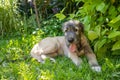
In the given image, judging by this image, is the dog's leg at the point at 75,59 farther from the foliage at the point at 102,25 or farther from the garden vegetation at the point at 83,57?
the foliage at the point at 102,25

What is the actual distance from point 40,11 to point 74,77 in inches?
197

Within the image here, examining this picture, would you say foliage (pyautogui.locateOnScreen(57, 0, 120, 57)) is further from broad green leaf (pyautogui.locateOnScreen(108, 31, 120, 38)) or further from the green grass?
the green grass

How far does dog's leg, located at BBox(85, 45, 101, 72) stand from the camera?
5.18 metres

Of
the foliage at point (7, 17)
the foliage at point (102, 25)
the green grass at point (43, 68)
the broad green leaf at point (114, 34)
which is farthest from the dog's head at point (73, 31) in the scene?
the foliage at point (7, 17)

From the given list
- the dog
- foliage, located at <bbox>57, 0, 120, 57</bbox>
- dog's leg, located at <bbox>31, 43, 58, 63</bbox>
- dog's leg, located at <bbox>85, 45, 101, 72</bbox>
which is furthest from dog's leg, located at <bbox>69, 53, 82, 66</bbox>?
dog's leg, located at <bbox>31, 43, 58, 63</bbox>

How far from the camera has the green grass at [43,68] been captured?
4801 mm

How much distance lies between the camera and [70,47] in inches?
232

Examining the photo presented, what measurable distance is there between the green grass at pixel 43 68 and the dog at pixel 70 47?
102 mm

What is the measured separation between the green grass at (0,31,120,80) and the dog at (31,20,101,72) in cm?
10

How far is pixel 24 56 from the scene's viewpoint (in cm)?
630

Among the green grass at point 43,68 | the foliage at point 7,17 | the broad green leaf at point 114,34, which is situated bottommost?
the green grass at point 43,68

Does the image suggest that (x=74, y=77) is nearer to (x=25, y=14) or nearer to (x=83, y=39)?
(x=83, y=39)

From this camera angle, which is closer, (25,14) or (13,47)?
(13,47)

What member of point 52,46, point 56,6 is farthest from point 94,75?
point 56,6
